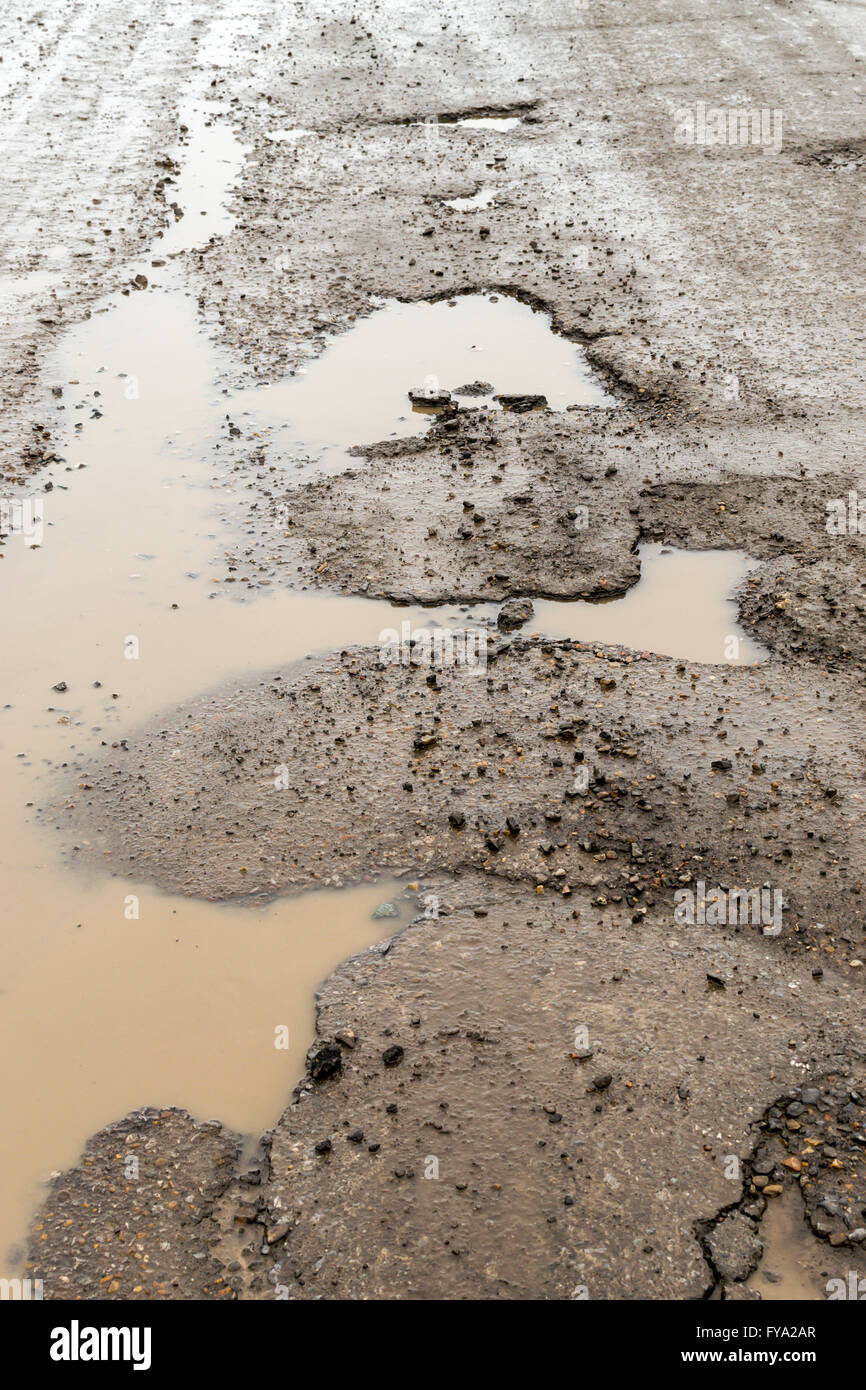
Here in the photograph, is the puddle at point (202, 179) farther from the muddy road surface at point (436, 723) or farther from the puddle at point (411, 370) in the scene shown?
the puddle at point (411, 370)

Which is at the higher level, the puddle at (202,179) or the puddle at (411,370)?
the puddle at (202,179)

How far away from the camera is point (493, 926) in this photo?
3936mm

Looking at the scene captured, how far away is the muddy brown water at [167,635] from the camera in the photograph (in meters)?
3.68

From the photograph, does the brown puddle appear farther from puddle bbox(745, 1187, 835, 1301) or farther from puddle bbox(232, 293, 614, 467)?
puddle bbox(745, 1187, 835, 1301)

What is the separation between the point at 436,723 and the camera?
4754 millimetres

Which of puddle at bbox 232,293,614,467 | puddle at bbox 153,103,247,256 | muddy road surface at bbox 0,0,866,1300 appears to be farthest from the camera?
puddle at bbox 153,103,247,256

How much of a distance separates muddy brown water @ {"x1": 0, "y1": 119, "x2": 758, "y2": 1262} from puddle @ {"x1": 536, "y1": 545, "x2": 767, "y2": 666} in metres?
0.01

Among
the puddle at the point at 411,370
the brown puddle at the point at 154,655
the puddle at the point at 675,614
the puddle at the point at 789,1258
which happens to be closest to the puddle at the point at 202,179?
the brown puddle at the point at 154,655

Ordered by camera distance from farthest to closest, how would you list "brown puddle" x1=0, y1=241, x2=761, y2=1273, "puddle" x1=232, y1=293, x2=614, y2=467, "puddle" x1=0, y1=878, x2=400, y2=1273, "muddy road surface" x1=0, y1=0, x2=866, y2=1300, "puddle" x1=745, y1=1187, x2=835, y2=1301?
"puddle" x1=232, y1=293, x2=614, y2=467 → "brown puddle" x1=0, y1=241, x2=761, y2=1273 → "puddle" x1=0, y1=878, x2=400, y2=1273 → "muddy road surface" x1=0, y1=0, x2=866, y2=1300 → "puddle" x1=745, y1=1187, x2=835, y2=1301

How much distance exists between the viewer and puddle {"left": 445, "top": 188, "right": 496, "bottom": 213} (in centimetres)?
906

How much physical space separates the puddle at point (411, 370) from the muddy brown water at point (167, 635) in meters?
0.02

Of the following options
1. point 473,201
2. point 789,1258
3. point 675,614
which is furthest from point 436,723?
point 473,201

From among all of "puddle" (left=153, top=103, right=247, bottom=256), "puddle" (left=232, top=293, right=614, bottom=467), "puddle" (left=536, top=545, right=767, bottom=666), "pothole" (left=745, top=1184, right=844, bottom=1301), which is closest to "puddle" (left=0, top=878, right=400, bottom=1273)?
"pothole" (left=745, top=1184, right=844, bottom=1301)

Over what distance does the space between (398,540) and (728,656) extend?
5.97ft
